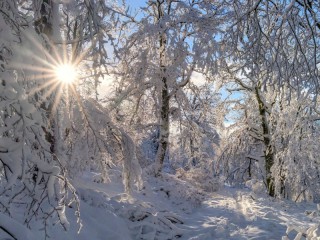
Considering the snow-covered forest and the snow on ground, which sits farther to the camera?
the snow on ground

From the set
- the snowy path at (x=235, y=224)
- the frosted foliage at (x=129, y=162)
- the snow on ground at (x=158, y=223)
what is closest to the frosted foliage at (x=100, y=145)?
the frosted foliage at (x=129, y=162)

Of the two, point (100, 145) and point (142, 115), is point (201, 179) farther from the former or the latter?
point (100, 145)

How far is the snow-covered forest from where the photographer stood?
2309 mm

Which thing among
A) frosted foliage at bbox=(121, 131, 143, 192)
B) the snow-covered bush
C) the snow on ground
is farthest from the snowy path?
the snow-covered bush

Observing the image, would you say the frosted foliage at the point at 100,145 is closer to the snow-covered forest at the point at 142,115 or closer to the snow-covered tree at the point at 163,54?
the snow-covered forest at the point at 142,115

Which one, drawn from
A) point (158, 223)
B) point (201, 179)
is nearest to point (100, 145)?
point (158, 223)

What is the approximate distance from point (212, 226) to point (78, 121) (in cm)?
355

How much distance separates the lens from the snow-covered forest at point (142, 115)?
7.57 feet

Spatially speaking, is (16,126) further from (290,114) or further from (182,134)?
(182,134)

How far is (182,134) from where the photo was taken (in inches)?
596

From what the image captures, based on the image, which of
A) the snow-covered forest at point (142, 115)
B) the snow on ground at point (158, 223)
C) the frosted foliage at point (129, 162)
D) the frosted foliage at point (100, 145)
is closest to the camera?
the snow-covered forest at point (142, 115)

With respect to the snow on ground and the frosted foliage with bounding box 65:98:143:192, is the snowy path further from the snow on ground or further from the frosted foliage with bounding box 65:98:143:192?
the frosted foliage with bounding box 65:98:143:192

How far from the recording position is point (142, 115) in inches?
572

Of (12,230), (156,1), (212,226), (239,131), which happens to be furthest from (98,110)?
(239,131)
